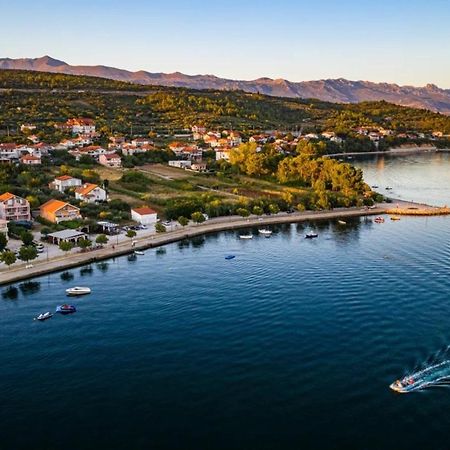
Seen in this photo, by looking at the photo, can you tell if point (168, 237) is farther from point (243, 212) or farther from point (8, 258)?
point (8, 258)

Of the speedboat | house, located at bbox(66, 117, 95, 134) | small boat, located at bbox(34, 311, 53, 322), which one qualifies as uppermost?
house, located at bbox(66, 117, 95, 134)

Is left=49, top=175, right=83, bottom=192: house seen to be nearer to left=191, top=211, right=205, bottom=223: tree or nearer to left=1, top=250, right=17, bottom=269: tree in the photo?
left=191, top=211, right=205, bottom=223: tree

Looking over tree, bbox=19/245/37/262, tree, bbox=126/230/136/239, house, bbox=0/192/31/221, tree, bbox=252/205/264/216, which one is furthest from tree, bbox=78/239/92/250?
tree, bbox=252/205/264/216

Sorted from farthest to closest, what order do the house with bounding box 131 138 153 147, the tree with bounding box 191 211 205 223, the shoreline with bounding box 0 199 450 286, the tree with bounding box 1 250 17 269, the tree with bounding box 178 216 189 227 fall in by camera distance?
the house with bounding box 131 138 153 147
the tree with bounding box 191 211 205 223
the tree with bounding box 178 216 189 227
the shoreline with bounding box 0 199 450 286
the tree with bounding box 1 250 17 269

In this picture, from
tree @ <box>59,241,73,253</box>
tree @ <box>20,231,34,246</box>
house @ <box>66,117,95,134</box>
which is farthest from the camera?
house @ <box>66,117,95,134</box>

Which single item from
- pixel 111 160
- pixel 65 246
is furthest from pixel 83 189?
pixel 111 160

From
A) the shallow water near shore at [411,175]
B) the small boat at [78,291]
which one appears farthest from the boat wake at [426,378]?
the shallow water near shore at [411,175]

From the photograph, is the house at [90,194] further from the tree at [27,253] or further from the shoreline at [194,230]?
the tree at [27,253]
